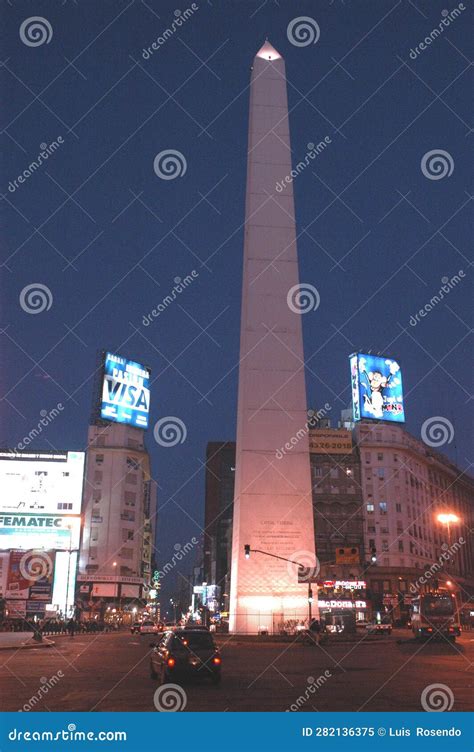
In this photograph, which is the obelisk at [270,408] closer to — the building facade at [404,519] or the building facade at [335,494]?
the building facade at [335,494]

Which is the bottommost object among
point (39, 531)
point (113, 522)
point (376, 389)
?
point (39, 531)

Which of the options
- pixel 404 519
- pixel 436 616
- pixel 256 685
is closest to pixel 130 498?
pixel 404 519

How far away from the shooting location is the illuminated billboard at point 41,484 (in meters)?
69.6

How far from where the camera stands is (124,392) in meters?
86.0

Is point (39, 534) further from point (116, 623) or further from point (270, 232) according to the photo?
point (270, 232)

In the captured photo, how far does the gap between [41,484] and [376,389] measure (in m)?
41.0

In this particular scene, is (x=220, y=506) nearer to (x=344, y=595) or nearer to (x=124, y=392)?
(x=124, y=392)

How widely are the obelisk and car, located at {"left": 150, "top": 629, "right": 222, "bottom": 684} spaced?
2228 cm

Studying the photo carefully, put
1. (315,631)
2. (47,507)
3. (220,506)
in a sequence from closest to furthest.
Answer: (315,631) < (47,507) < (220,506)

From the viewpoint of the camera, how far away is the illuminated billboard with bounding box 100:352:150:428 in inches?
3292

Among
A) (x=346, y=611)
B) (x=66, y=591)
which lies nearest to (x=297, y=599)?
(x=346, y=611)

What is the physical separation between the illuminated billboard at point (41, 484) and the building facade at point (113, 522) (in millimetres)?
10335

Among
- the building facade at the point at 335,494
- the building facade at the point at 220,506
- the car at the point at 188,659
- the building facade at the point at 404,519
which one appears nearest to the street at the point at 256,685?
the car at the point at 188,659

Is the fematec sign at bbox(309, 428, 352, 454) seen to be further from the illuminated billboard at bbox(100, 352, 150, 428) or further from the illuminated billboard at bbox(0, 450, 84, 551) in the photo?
the illuminated billboard at bbox(0, 450, 84, 551)
